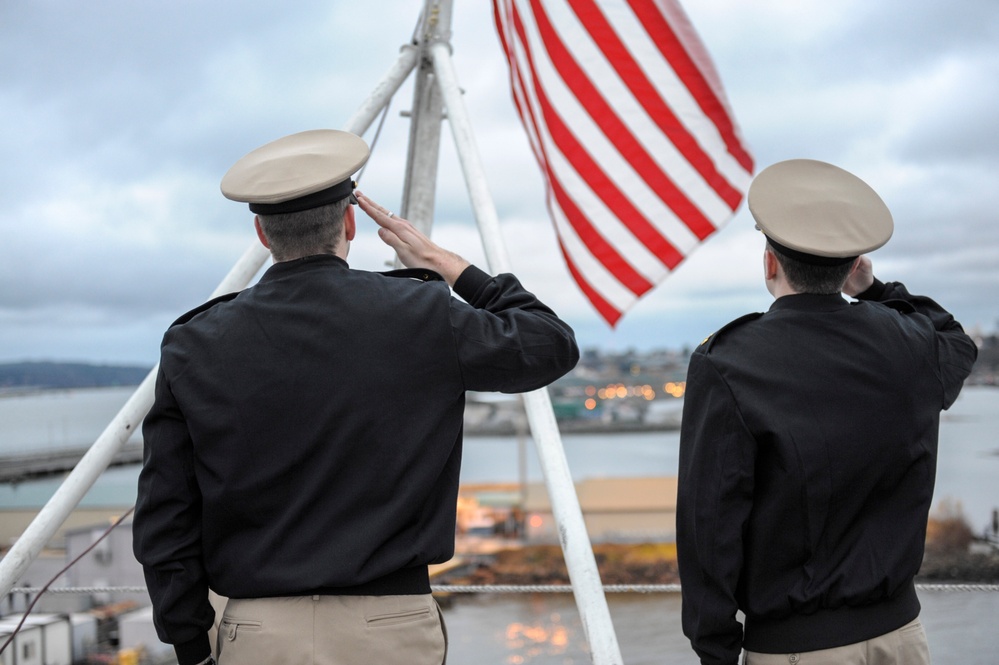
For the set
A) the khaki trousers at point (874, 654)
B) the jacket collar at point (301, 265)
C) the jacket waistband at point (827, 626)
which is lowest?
the khaki trousers at point (874, 654)

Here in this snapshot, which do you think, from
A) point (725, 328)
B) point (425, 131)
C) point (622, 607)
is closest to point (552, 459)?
point (725, 328)

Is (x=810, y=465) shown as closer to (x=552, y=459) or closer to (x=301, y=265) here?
(x=552, y=459)

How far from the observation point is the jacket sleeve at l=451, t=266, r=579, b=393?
1.31 metres

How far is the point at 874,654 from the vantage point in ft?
4.33

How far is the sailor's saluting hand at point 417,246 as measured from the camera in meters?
1.49

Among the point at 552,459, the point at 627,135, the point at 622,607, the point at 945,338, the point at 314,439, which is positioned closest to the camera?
the point at 314,439

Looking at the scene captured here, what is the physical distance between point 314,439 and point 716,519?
0.63 meters

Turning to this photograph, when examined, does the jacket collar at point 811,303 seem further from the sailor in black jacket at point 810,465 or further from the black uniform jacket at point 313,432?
the black uniform jacket at point 313,432

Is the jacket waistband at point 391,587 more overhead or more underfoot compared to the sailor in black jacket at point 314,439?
more underfoot

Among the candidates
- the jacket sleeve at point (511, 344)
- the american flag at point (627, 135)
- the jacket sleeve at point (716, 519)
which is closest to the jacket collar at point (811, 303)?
the jacket sleeve at point (716, 519)

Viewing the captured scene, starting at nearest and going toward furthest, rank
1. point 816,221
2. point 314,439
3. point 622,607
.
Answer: point 314,439 < point 816,221 < point 622,607

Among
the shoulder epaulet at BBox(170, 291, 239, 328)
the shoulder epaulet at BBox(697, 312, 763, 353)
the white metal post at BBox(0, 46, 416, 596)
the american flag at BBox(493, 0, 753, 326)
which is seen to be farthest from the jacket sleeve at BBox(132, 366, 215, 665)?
the american flag at BBox(493, 0, 753, 326)

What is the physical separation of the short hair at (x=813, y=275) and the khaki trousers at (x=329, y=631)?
0.82 m

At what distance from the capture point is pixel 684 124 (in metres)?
3.01
